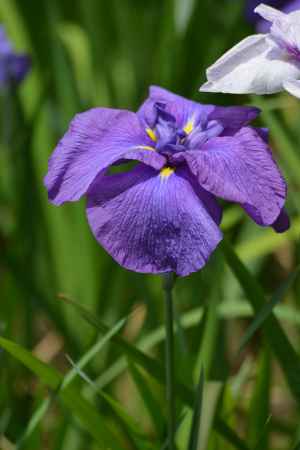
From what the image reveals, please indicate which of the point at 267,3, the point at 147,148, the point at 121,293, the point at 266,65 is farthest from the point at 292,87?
the point at 267,3

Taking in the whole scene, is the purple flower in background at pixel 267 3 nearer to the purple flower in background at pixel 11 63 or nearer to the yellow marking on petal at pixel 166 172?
the purple flower in background at pixel 11 63

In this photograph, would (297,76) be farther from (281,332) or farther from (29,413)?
(29,413)

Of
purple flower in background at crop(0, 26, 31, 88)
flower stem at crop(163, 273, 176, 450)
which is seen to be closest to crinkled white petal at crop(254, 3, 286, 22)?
flower stem at crop(163, 273, 176, 450)

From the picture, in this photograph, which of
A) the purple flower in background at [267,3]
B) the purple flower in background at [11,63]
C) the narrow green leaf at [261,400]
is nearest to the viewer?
the narrow green leaf at [261,400]

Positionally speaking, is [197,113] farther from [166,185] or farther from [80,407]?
[80,407]

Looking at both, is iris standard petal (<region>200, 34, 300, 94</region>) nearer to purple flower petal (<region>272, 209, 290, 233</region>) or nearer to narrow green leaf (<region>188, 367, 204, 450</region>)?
purple flower petal (<region>272, 209, 290, 233</region>)

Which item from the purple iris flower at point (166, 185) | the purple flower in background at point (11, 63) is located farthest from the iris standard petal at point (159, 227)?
the purple flower in background at point (11, 63)
